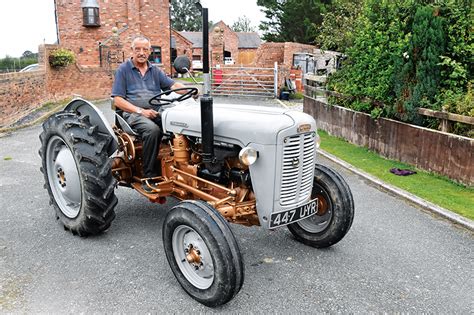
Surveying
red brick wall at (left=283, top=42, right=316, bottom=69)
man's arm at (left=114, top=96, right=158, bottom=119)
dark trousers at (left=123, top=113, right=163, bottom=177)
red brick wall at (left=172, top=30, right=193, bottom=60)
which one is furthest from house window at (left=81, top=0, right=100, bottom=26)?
dark trousers at (left=123, top=113, right=163, bottom=177)

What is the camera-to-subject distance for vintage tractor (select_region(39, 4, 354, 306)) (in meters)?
3.20

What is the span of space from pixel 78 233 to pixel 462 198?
475 centimetres

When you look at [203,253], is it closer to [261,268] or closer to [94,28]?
[261,268]

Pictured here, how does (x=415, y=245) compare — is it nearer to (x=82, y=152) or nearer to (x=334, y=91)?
(x=82, y=152)

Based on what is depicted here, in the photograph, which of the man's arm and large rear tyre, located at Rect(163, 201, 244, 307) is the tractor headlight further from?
the man's arm

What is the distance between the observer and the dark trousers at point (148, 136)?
4.11 metres

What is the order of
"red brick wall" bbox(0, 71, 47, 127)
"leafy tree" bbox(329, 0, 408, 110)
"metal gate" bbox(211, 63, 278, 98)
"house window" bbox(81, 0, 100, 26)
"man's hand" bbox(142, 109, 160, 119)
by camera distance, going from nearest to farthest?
"man's hand" bbox(142, 109, 160, 119) < "leafy tree" bbox(329, 0, 408, 110) < "red brick wall" bbox(0, 71, 47, 127) < "metal gate" bbox(211, 63, 278, 98) < "house window" bbox(81, 0, 100, 26)

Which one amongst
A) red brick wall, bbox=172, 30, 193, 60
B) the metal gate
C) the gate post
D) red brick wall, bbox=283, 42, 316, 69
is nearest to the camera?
the gate post

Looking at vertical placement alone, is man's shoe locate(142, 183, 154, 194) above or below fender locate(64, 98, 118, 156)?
below

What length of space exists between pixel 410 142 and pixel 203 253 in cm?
501

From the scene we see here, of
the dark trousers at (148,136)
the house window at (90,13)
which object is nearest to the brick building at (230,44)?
the house window at (90,13)

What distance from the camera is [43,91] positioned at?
14.4 metres

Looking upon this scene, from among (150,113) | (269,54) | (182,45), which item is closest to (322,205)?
(150,113)

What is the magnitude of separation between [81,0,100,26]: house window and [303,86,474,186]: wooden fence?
20.2m
